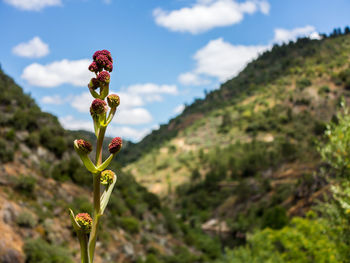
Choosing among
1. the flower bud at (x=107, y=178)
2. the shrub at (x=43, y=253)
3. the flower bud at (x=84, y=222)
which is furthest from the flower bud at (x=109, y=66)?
the shrub at (x=43, y=253)

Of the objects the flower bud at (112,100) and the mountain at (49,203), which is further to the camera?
the mountain at (49,203)

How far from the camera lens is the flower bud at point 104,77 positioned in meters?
1.77

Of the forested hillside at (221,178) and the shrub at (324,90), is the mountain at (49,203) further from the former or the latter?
the shrub at (324,90)

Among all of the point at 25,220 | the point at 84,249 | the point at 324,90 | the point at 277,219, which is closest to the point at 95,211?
the point at 84,249

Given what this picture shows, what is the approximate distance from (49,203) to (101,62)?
61.1ft

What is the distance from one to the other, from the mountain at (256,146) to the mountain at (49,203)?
19019mm

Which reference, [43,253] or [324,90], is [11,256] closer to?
[43,253]

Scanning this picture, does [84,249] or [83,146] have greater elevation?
[83,146]

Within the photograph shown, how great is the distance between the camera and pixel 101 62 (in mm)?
1823

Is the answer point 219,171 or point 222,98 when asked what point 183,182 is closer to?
point 219,171

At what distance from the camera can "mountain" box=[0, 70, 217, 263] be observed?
48.2ft

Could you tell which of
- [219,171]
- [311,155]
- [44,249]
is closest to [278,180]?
[311,155]

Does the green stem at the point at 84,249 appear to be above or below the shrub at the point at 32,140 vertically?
below

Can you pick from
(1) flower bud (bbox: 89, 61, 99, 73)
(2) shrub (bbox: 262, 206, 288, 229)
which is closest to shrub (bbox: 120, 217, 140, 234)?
(2) shrub (bbox: 262, 206, 288, 229)
